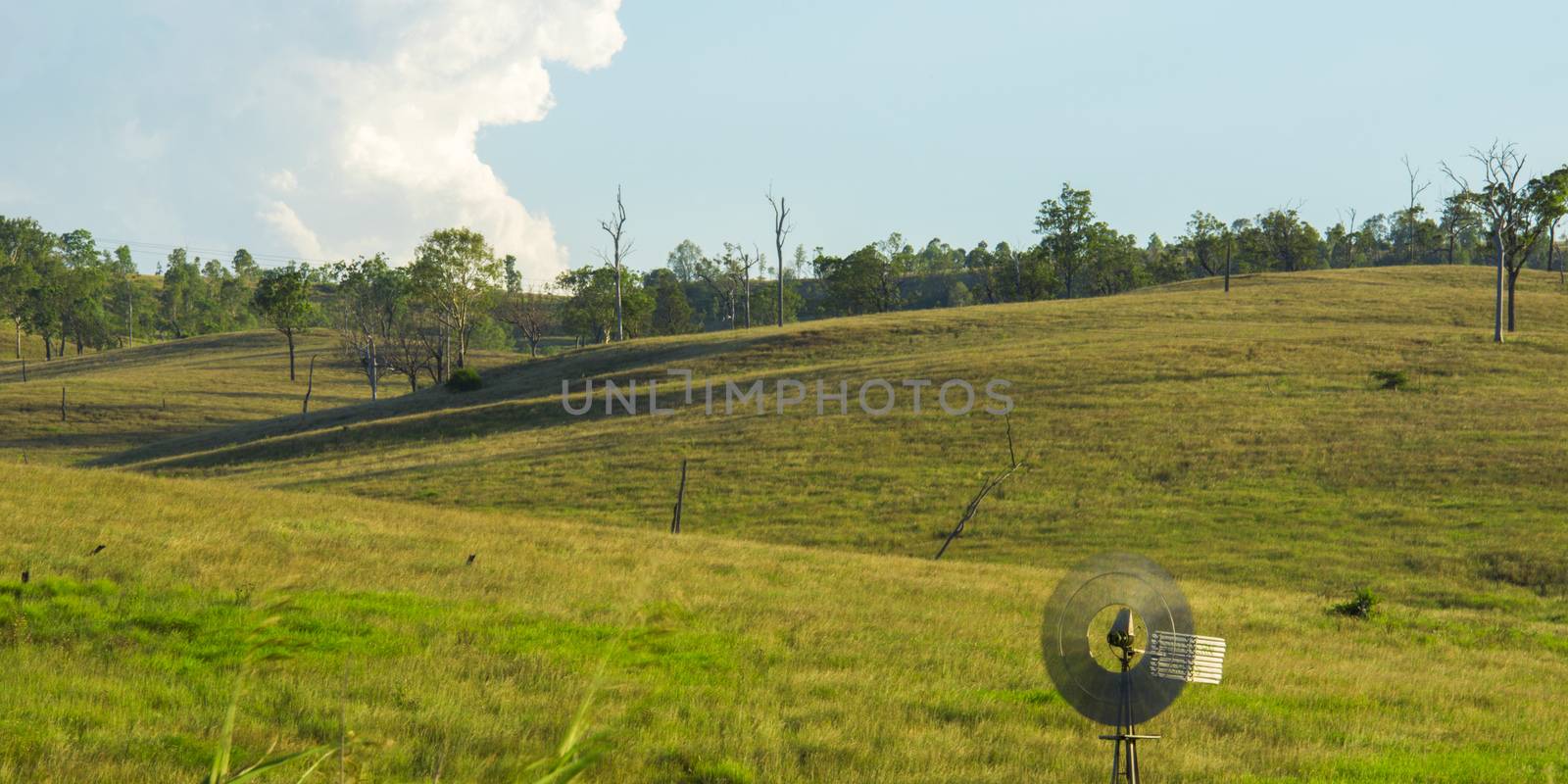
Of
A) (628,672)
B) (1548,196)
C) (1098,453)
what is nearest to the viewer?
(628,672)

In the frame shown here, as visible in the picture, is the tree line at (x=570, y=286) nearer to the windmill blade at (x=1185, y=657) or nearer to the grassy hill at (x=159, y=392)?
the grassy hill at (x=159, y=392)

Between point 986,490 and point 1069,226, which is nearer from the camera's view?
point 986,490

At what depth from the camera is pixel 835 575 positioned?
2089 centimetres

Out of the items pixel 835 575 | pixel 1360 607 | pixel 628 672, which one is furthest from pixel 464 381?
pixel 628 672

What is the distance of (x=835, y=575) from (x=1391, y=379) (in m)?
42.3

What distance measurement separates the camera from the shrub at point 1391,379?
51031 millimetres

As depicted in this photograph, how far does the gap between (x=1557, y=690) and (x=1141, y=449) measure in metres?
28.4

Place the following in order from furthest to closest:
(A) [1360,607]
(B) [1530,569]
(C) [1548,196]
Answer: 1. (C) [1548,196]
2. (B) [1530,569]
3. (A) [1360,607]

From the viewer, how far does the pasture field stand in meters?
8.97

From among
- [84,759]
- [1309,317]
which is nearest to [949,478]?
[84,759]

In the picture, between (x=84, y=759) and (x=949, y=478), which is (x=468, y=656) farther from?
(x=949, y=478)

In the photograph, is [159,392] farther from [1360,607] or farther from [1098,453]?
[1360,607]

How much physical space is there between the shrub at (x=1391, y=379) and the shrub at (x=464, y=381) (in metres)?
60.1

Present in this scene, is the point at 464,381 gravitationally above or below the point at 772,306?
below
